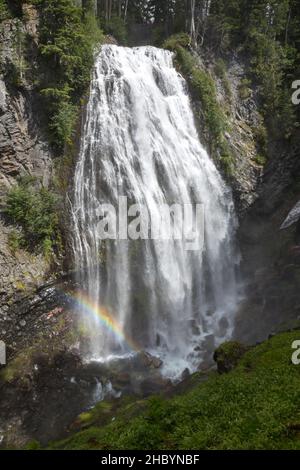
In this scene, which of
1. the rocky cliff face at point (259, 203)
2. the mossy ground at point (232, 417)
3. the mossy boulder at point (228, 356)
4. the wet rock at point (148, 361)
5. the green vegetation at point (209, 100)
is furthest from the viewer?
the green vegetation at point (209, 100)

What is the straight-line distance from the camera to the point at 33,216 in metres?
21.7

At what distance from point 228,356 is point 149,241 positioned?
38.3 ft

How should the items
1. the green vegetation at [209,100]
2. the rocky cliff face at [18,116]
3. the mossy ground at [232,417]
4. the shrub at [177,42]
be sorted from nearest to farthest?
the mossy ground at [232,417]
the rocky cliff face at [18,116]
the green vegetation at [209,100]
the shrub at [177,42]

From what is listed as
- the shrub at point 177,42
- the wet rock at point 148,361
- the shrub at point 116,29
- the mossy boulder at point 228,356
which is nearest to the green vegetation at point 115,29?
the shrub at point 116,29

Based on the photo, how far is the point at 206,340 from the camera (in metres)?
21.9

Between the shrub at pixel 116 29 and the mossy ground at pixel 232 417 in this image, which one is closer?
the mossy ground at pixel 232 417

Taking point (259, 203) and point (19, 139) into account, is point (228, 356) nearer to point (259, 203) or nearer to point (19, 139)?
point (19, 139)

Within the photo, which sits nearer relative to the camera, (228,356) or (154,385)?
(228,356)

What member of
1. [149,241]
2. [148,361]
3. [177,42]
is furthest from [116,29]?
[148,361]

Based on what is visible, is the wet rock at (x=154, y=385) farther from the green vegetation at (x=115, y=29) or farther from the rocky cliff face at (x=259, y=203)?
the green vegetation at (x=115, y=29)

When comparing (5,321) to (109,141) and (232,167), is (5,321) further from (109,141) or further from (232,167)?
(232,167)

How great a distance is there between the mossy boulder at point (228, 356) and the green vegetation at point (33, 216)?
1221 centimetres

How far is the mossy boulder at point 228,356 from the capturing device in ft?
42.0

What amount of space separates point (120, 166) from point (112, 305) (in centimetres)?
873
